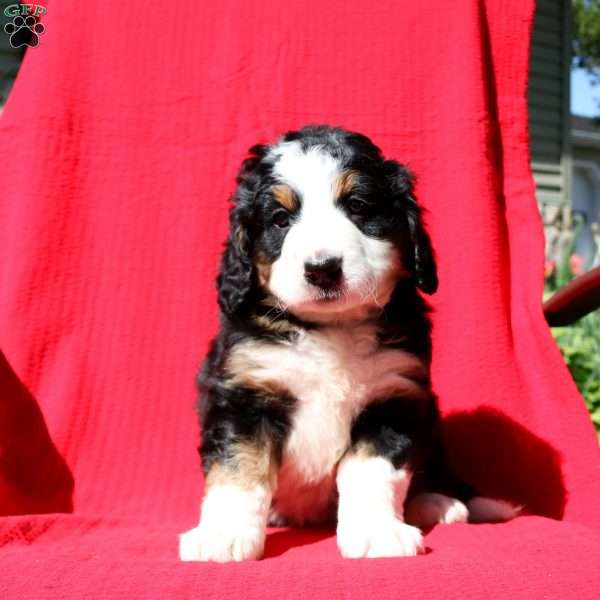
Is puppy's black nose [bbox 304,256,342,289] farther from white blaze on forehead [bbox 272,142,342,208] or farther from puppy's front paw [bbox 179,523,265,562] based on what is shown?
puppy's front paw [bbox 179,523,265,562]

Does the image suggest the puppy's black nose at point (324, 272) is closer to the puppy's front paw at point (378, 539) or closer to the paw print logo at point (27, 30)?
the puppy's front paw at point (378, 539)

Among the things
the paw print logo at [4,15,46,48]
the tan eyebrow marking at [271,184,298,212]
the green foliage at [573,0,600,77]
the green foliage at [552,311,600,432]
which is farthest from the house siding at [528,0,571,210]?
the green foliage at [573,0,600,77]

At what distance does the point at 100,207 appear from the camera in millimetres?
3973

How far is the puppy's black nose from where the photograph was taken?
96.6 inches

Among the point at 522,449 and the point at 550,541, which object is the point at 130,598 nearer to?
the point at 550,541

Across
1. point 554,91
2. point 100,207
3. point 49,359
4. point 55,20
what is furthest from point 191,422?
point 554,91

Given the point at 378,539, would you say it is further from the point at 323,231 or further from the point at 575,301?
the point at 575,301

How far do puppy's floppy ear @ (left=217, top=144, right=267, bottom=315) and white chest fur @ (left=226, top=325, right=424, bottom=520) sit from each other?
19 centimetres

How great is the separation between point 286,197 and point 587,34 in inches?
1003

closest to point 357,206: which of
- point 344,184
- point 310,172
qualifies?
point 344,184

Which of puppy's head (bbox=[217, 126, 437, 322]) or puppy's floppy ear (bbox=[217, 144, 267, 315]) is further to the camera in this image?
puppy's floppy ear (bbox=[217, 144, 267, 315])

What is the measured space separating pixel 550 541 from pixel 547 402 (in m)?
1.12

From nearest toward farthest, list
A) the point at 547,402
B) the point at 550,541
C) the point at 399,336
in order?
the point at 550,541
the point at 399,336
the point at 547,402

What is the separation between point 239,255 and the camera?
2852 mm
